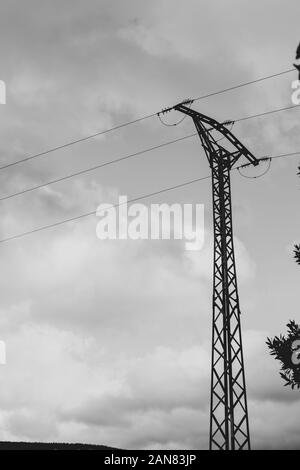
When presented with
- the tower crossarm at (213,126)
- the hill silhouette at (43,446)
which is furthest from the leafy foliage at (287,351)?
the hill silhouette at (43,446)

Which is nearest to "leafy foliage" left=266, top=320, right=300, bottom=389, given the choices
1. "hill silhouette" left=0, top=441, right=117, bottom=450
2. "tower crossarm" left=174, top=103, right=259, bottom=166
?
"tower crossarm" left=174, top=103, right=259, bottom=166

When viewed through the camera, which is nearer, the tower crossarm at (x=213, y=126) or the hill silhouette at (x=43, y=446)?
the tower crossarm at (x=213, y=126)

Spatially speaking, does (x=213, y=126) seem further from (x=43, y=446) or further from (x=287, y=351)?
(x=43, y=446)

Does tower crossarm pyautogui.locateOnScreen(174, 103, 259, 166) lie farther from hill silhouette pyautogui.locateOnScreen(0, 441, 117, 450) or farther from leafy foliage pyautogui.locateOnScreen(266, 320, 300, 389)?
hill silhouette pyautogui.locateOnScreen(0, 441, 117, 450)

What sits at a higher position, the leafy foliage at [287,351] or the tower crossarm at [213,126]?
the tower crossarm at [213,126]

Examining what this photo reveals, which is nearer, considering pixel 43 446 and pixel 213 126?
pixel 213 126

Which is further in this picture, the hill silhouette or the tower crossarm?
the hill silhouette

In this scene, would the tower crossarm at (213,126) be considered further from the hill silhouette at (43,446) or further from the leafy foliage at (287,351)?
the hill silhouette at (43,446)

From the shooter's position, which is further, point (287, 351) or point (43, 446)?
point (43, 446)

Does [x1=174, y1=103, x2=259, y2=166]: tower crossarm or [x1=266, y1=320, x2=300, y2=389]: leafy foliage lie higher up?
[x1=174, y1=103, x2=259, y2=166]: tower crossarm

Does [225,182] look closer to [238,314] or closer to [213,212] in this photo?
[213,212]

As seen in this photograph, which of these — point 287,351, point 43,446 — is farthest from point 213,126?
point 43,446
